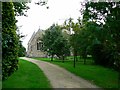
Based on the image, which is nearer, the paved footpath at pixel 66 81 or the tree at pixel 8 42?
the tree at pixel 8 42

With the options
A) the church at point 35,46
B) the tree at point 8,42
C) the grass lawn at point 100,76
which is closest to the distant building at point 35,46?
the church at point 35,46

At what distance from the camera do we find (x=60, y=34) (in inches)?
1757

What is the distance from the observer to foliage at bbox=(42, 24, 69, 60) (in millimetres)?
43334

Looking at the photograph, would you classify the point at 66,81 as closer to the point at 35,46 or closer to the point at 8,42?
the point at 8,42

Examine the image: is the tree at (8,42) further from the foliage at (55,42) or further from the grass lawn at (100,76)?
the foliage at (55,42)

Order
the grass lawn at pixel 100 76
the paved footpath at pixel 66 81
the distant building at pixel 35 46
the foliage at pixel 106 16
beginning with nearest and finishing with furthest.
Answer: the paved footpath at pixel 66 81, the grass lawn at pixel 100 76, the foliage at pixel 106 16, the distant building at pixel 35 46

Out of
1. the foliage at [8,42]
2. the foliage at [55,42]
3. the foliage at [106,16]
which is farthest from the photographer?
the foliage at [55,42]

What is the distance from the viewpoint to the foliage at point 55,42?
43334 mm

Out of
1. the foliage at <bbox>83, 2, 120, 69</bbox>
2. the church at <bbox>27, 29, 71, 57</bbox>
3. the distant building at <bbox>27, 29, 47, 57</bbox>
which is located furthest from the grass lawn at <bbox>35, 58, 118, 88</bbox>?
the distant building at <bbox>27, 29, 47, 57</bbox>

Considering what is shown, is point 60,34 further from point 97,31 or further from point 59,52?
point 97,31

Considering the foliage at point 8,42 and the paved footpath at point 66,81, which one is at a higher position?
the foliage at point 8,42

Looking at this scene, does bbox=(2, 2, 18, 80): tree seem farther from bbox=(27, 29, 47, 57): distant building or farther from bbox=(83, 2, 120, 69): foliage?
bbox=(27, 29, 47, 57): distant building

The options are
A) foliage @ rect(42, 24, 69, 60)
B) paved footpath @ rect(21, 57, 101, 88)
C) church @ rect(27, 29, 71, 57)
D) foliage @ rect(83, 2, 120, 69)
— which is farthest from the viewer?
church @ rect(27, 29, 71, 57)

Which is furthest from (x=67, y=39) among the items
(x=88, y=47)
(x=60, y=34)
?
(x=88, y=47)
